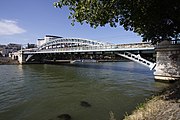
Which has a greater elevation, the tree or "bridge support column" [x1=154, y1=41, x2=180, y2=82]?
the tree

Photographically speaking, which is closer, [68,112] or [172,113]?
[172,113]

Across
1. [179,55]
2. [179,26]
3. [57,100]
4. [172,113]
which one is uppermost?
[179,26]

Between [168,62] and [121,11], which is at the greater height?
[121,11]

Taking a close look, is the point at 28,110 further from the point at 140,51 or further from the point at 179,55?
the point at 140,51

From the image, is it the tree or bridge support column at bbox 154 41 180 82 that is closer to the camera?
the tree

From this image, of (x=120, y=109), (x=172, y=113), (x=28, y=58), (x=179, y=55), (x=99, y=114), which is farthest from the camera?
(x=28, y=58)

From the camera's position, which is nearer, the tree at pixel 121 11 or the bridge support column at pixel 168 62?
the tree at pixel 121 11

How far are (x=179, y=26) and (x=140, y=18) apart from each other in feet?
10.5

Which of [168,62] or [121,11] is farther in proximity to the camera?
[168,62]

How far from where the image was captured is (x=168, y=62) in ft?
79.0

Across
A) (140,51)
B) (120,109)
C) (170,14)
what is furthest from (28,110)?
(140,51)

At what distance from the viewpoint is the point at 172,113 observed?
234 inches

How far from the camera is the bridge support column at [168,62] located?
23.0 metres

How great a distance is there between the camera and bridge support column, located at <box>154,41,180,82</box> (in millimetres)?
23047
